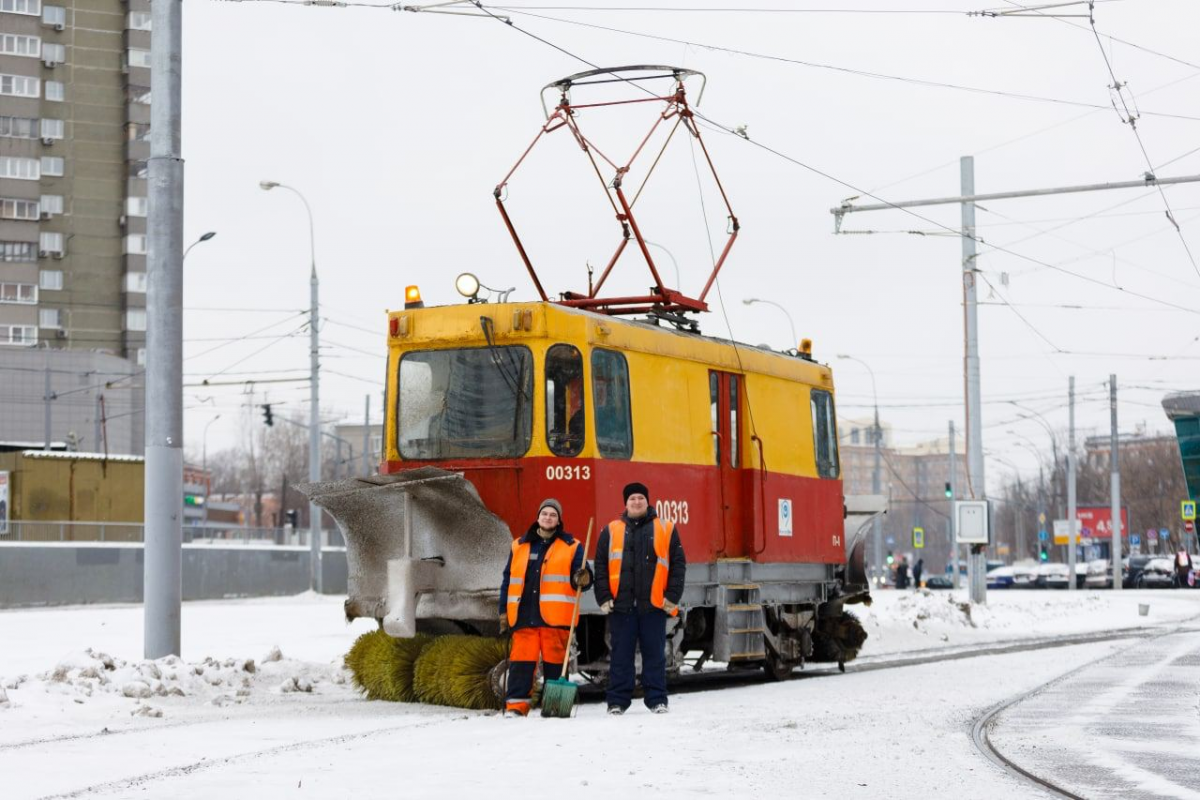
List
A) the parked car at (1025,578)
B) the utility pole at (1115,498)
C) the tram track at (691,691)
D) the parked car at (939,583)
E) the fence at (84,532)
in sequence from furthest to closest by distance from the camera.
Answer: the parked car at (939,583)
the parked car at (1025,578)
the utility pole at (1115,498)
the fence at (84,532)
the tram track at (691,691)

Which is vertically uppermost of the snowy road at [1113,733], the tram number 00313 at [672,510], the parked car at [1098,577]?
the tram number 00313 at [672,510]

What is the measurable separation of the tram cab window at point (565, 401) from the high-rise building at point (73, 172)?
2670 inches

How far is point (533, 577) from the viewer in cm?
1355

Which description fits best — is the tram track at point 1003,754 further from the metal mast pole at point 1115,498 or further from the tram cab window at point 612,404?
the metal mast pole at point 1115,498

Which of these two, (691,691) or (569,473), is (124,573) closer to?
(691,691)

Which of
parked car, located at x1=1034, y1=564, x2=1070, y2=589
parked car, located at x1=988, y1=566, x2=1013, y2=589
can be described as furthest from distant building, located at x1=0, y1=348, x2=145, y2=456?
parked car, located at x1=1034, y1=564, x2=1070, y2=589

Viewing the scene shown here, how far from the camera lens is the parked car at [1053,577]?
215 feet

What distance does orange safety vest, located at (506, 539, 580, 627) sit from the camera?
13461 millimetres

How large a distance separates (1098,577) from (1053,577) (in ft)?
9.65

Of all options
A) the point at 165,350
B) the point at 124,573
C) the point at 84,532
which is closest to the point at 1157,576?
the point at 124,573

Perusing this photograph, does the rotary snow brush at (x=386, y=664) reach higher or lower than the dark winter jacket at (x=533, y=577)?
lower

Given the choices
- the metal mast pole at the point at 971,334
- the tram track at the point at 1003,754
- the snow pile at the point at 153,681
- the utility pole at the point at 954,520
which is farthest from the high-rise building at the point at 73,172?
the tram track at the point at 1003,754

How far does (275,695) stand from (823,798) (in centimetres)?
736

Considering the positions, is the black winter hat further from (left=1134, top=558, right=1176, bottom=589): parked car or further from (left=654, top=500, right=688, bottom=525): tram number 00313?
(left=1134, top=558, right=1176, bottom=589): parked car
